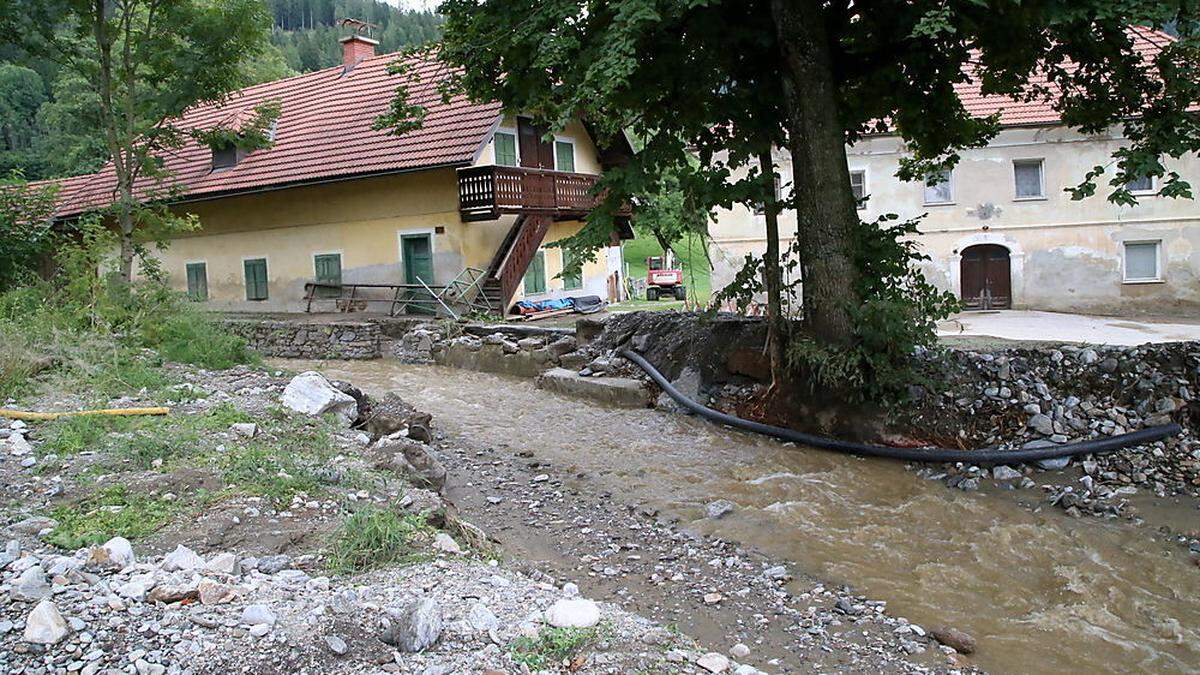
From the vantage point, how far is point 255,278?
2414 cm

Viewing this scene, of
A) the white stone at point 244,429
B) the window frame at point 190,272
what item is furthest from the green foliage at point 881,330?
the window frame at point 190,272

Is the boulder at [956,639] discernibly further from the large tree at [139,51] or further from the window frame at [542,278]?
the window frame at [542,278]

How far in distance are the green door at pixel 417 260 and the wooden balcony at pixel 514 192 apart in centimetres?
164

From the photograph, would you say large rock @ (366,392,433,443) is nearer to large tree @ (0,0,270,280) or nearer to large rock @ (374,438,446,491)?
large rock @ (374,438,446,491)

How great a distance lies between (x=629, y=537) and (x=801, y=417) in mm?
3926

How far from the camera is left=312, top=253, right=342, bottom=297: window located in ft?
74.2

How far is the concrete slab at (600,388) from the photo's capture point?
478 inches

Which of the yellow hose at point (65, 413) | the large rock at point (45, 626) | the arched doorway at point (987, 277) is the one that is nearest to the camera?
the large rock at point (45, 626)

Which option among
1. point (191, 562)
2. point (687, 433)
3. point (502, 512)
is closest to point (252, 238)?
point (687, 433)

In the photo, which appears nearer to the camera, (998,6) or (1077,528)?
(1077,528)

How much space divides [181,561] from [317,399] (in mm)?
4699

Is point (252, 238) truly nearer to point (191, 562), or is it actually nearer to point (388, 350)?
point (388, 350)

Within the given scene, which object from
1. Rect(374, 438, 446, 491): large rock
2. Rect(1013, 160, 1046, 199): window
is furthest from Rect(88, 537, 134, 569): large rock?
Rect(1013, 160, 1046, 199): window

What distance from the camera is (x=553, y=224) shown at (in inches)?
918
